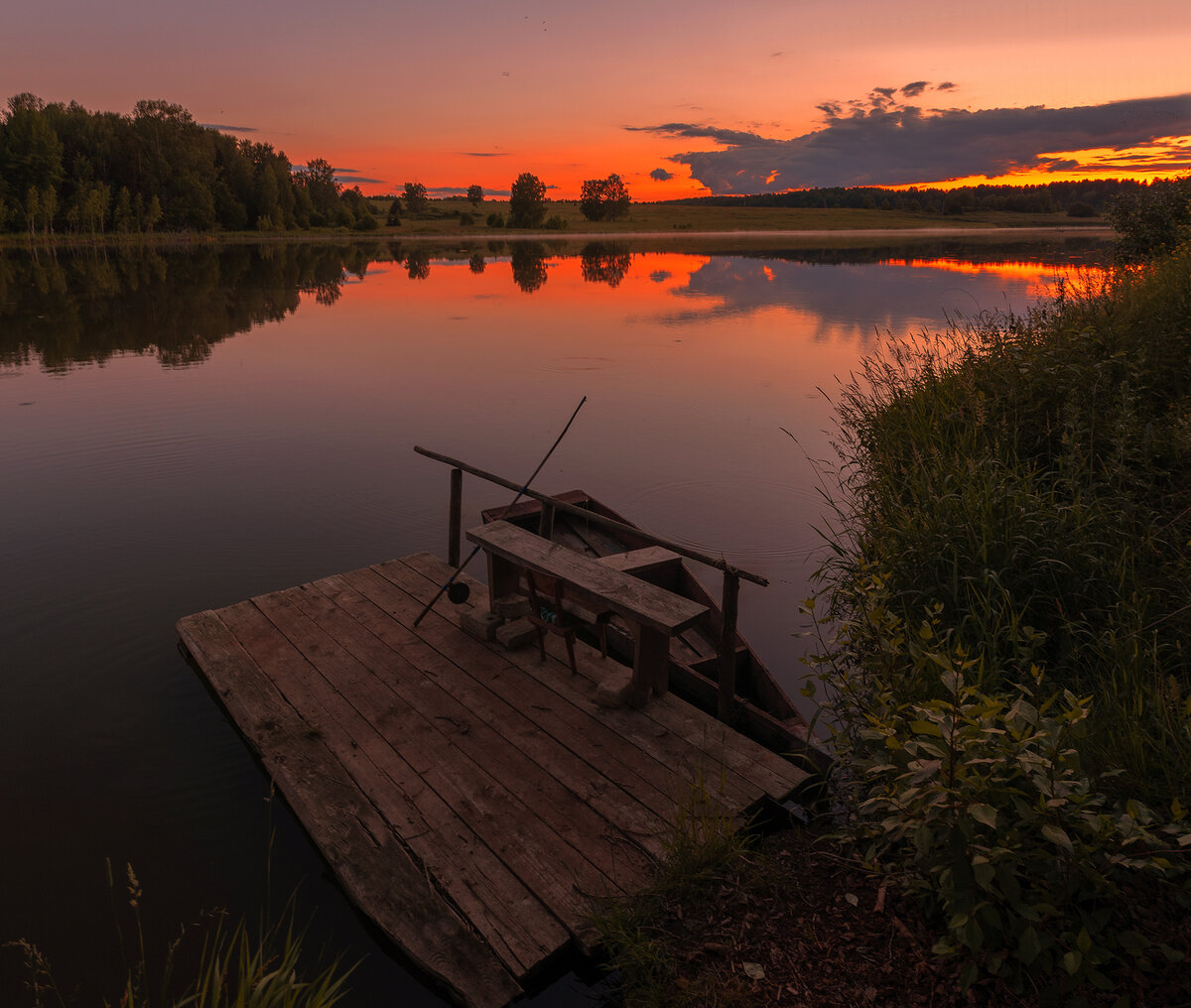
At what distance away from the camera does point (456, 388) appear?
19.4 meters

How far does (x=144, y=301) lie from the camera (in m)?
34.2

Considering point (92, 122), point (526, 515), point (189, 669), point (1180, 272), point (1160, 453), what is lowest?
point (189, 669)

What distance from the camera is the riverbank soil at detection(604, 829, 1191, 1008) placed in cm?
322

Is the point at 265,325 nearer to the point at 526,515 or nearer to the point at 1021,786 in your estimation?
the point at 526,515

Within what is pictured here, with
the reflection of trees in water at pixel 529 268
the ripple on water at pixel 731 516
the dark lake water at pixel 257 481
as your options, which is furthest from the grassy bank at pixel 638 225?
the ripple on water at pixel 731 516

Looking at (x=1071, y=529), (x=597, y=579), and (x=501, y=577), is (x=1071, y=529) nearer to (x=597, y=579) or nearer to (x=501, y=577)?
(x=597, y=579)

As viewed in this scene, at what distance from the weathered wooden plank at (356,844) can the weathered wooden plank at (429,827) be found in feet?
0.25

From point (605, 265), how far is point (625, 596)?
55994 mm

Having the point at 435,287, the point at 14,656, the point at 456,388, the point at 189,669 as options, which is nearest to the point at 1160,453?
the point at 189,669

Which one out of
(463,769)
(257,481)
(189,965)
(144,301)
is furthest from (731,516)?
(144,301)

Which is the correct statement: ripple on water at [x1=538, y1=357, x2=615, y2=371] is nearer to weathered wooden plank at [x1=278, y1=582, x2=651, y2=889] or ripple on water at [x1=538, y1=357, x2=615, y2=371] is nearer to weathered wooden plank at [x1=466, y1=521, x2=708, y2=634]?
weathered wooden plank at [x1=466, y1=521, x2=708, y2=634]

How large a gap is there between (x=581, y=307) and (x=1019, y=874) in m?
32.4

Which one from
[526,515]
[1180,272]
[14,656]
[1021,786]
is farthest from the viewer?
[1180,272]

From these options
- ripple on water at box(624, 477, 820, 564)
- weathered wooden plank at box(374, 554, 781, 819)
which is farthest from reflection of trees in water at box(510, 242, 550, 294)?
weathered wooden plank at box(374, 554, 781, 819)
